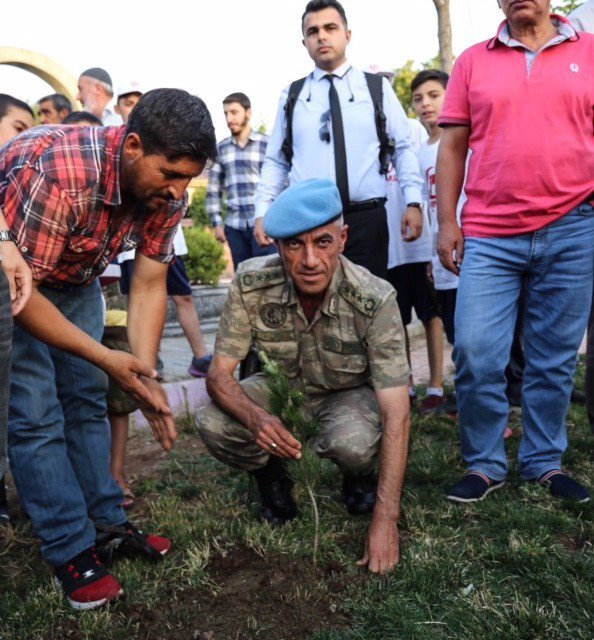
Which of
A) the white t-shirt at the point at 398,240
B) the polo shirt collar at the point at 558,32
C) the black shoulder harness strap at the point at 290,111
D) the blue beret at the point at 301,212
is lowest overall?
the white t-shirt at the point at 398,240

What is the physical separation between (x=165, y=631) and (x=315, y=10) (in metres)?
Result: 3.57

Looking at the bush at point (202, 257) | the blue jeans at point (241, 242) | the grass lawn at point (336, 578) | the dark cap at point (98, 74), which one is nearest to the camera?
the grass lawn at point (336, 578)

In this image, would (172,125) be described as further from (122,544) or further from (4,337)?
(122,544)

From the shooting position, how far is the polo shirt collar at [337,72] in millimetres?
4562

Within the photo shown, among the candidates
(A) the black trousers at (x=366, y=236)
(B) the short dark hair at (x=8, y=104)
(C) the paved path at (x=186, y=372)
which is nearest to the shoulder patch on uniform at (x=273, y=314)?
(A) the black trousers at (x=366, y=236)

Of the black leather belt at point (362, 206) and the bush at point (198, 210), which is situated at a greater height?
the black leather belt at point (362, 206)

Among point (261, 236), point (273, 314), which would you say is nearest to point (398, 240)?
point (261, 236)

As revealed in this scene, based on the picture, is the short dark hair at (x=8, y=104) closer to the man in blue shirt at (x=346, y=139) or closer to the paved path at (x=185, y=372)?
the man in blue shirt at (x=346, y=139)

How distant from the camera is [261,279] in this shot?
3361mm

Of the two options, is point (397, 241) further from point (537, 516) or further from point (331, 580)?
point (331, 580)

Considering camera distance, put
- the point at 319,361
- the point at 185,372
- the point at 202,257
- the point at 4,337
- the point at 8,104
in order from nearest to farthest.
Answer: the point at 4,337 → the point at 319,361 → the point at 8,104 → the point at 185,372 → the point at 202,257

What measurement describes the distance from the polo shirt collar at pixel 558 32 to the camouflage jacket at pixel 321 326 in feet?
4.00

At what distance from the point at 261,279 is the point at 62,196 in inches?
40.1

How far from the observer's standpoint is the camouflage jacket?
3219 mm
